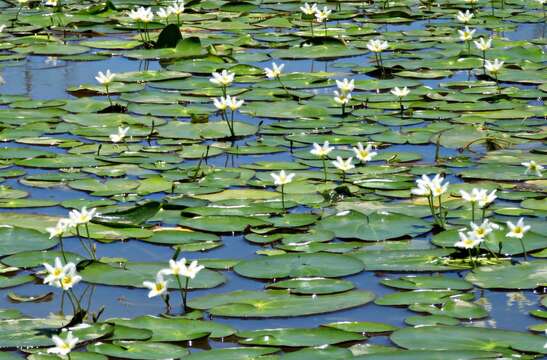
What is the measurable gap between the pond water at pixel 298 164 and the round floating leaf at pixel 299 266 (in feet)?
0.04

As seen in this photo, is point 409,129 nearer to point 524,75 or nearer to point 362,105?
point 362,105

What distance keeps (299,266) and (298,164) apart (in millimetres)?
1286

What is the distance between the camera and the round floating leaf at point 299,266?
390cm

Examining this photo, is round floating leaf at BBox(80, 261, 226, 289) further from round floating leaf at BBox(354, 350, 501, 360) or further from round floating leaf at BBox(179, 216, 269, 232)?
round floating leaf at BBox(354, 350, 501, 360)

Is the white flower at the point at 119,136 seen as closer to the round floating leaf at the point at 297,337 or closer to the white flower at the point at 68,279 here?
the white flower at the point at 68,279

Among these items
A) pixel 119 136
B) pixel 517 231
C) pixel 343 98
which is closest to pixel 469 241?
pixel 517 231

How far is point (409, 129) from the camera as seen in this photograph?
5.77m

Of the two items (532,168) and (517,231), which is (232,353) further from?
(532,168)

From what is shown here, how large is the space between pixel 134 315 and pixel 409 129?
2454 mm

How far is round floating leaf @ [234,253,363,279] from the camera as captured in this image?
12.8 feet

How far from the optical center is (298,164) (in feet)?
17.0

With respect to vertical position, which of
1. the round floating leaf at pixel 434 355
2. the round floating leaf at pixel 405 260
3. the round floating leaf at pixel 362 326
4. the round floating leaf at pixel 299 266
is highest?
the round floating leaf at pixel 434 355

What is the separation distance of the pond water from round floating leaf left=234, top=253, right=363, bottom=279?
0.01 meters

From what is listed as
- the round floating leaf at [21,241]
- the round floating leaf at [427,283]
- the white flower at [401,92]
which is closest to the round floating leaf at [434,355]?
Result: the round floating leaf at [427,283]
